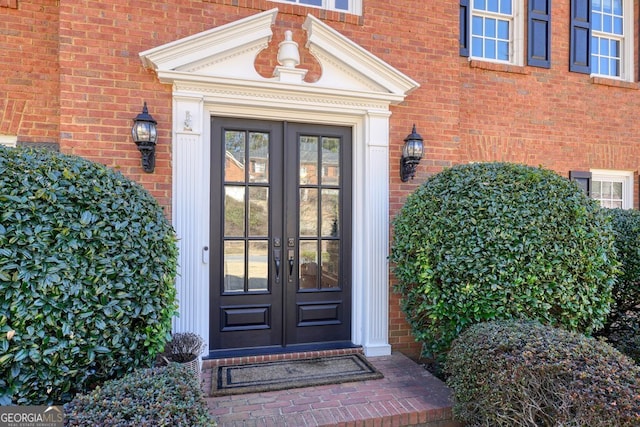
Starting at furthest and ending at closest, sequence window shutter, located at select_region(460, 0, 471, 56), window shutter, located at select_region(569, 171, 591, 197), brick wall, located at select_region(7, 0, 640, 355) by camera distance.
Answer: window shutter, located at select_region(569, 171, 591, 197)
window shutter, located at select_region(460, 0, 471, 56)
brick wall, located at select_region(7, 0, 640, 355)

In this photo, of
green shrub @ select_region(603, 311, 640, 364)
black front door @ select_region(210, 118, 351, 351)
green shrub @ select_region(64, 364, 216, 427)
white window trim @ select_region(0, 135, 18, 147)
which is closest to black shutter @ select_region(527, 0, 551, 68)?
black front door @ select_region(210, 118, 351, 351)

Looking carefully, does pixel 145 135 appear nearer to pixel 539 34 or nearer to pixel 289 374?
pixel 289 374

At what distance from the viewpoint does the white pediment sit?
3.34 metres

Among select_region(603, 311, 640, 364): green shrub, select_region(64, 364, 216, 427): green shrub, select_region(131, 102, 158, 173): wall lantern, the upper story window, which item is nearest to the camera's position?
select_region(64, 364, 216, 427): green shrub

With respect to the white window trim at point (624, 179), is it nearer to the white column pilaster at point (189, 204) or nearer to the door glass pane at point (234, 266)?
the door glass pane at point (234, 266)

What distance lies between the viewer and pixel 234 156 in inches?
146

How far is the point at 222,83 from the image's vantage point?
11.4 ft

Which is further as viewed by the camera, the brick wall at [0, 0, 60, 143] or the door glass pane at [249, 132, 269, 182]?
the door glass pane at [249, 132, 269, 182]

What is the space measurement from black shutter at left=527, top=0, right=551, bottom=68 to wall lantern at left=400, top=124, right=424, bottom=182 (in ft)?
8.47

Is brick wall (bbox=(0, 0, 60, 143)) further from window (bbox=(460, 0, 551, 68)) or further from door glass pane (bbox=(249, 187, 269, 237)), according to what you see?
window (bbox=(460, 0, 551, 68))

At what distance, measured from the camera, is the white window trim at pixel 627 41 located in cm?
563

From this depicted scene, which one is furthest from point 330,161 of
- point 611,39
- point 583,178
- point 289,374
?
point 611,39

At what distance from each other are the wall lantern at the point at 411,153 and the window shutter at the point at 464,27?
5.76 ft

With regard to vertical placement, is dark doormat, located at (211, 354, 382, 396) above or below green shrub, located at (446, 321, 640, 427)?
below
